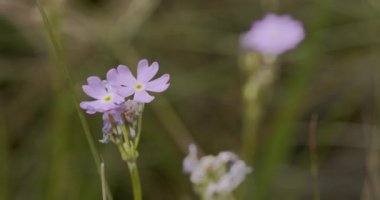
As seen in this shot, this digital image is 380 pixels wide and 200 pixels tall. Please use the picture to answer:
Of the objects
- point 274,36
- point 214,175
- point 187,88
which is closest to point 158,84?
point 214,175

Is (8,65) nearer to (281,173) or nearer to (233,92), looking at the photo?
(233,92)

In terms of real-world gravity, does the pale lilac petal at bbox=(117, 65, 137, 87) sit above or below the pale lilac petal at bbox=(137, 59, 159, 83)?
below

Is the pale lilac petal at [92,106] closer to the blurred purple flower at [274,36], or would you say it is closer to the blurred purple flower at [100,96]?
the blurred purple flower at [100,96]

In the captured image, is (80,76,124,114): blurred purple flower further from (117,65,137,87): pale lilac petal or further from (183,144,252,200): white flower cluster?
(183,144,252,200): white flower cluster

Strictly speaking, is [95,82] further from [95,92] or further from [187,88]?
[187,88]

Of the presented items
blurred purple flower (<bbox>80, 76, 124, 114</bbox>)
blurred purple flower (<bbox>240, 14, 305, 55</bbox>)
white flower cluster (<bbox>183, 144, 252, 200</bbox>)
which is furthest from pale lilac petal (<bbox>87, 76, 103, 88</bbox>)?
blurred purple flower (<bbox>240, 14, 305, 55</bbox>)

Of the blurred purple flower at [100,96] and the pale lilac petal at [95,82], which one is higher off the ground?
the pale lilac petal at [95,82]

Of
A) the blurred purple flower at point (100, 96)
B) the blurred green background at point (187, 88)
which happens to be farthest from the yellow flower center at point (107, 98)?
the blurred green background at point (187, 88)
